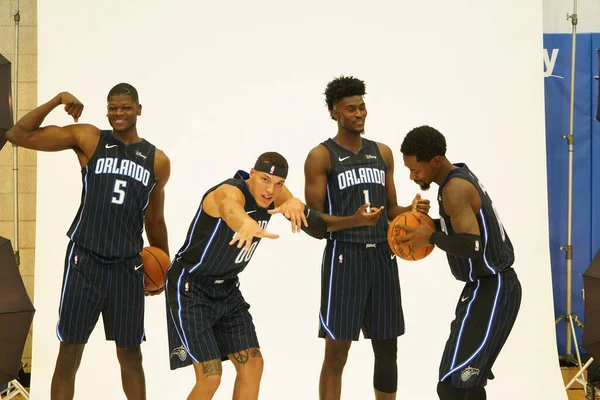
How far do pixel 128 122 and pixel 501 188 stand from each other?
345cm

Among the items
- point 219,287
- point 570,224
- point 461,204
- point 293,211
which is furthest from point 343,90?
point 570,224

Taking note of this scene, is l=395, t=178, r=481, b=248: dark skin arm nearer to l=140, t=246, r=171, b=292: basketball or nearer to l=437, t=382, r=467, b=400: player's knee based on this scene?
l=437, t=382, r=467, b=400: player's knee

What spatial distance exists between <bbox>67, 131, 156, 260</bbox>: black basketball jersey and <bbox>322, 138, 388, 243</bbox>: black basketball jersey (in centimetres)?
113

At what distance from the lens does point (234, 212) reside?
384 centimetres

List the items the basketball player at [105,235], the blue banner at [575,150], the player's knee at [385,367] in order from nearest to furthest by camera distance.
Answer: the basketball player at [105,235]
the player's knee at [385,367]
the blue banner at [575,150]

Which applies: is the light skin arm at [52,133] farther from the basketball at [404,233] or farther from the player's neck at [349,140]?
the basketball at [404,233]

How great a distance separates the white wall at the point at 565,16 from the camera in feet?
23.5

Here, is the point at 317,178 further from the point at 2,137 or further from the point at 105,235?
the point at 2,137

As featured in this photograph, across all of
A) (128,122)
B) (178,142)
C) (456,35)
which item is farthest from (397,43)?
(128,122)

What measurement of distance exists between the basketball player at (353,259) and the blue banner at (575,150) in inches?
115

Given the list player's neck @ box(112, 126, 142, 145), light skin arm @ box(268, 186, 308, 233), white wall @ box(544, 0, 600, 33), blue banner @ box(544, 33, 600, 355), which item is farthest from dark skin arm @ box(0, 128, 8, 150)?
white wall @ box(544, 0, 600, 33)

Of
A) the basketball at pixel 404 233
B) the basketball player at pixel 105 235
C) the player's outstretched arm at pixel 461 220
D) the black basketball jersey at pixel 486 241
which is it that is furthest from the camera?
the basketball player at pixel 105 235

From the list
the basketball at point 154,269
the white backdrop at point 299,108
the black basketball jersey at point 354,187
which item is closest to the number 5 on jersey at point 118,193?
the basketball at point 154,269

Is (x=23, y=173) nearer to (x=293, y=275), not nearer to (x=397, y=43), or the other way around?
(x=293, y=275)
